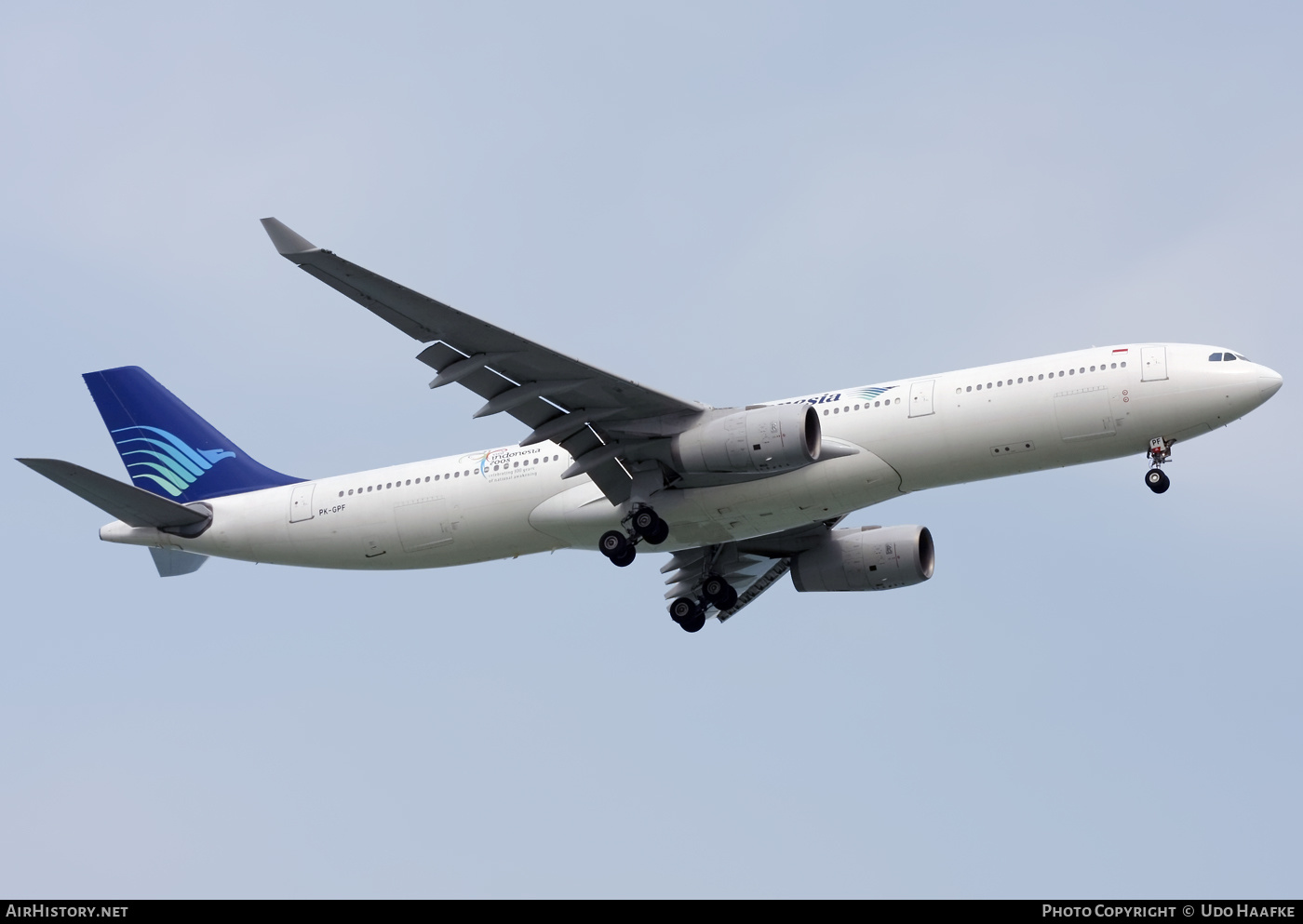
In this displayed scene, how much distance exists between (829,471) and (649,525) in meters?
4.31

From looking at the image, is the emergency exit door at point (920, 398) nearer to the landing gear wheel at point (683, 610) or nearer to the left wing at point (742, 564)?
the left wing at point (742, 564)

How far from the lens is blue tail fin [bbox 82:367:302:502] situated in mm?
39469

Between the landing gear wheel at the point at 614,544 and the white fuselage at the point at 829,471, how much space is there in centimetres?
39

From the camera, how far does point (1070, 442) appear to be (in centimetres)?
3244

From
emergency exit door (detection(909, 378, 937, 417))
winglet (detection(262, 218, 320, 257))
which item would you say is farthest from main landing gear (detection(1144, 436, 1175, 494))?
winglet (detection(262, 218, 320, 257))

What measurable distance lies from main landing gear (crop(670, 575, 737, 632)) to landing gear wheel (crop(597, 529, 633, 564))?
518cm

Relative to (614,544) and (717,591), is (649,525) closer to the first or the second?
(614,544)

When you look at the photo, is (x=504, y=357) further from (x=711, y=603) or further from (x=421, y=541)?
(x=711, y=603)

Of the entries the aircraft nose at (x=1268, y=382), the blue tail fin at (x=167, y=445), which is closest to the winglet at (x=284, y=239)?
the blue tail fin at (x=167, y=445)

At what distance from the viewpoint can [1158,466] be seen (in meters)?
32.4

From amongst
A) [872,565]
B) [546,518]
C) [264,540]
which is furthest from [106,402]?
[872,565]

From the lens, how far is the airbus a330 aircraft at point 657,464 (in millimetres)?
32188
